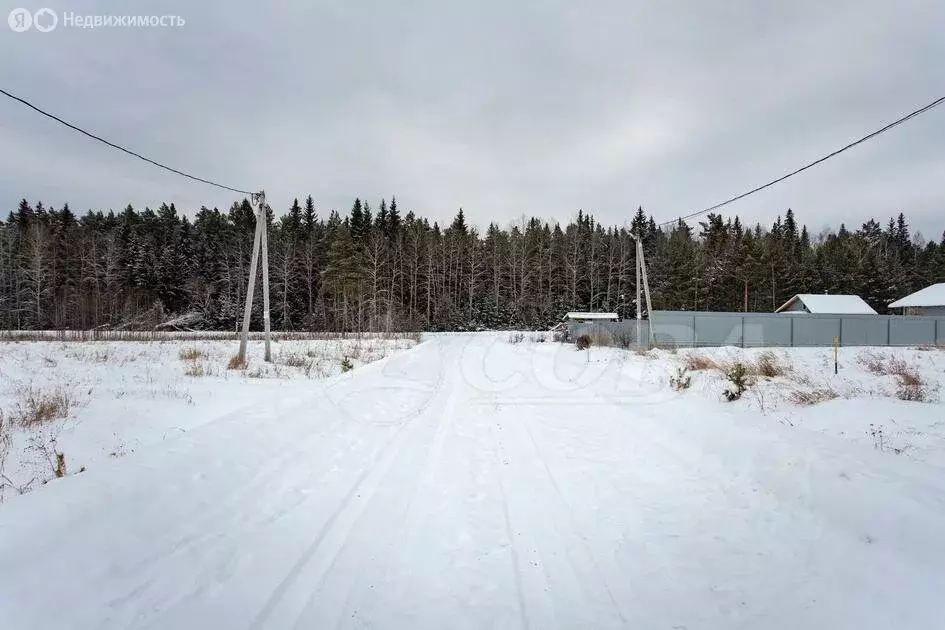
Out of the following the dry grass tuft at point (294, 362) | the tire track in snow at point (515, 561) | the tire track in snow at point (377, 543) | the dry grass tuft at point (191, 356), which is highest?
the dry grass tuft at point (191, 356)

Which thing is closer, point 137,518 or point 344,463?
point 137,518

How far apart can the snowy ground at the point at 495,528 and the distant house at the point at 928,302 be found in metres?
50.0

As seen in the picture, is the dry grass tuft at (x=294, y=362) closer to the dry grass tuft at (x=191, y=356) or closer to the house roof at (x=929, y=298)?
the dry grass tuft at (x=191, y=356)

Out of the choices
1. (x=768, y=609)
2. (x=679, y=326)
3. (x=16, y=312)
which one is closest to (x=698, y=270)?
(x=679, y=326)

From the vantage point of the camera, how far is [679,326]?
1129 inches

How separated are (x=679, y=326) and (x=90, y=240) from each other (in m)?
61.1

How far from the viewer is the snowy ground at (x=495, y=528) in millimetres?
2631

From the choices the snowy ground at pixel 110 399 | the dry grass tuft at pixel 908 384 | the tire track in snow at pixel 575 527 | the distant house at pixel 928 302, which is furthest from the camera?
the distant house at pixel 928 302

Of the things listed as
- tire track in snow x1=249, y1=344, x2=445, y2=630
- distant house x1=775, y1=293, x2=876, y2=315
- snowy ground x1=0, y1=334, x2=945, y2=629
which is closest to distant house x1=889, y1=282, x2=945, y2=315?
distant house x1=775, y1=293, x2=876, y2=315

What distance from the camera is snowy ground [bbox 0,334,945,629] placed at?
2631 millimetres

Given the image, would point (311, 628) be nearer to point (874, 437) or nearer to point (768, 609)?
point (768, 609)

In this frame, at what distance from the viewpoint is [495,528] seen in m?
3.72

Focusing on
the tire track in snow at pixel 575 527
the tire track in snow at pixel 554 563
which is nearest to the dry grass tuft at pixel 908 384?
the tire track in snow at pixel 575 527

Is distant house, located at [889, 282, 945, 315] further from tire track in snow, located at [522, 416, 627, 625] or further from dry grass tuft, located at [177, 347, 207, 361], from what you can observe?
dry grass tuft, located at [177, 347, 207, 361]
